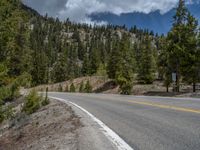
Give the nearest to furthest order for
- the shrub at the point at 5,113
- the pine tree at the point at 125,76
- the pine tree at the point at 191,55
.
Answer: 1. the shrub at the point at 5,113
2. the pine tree at the point at 191,55
3. the pine tree at the point at 125,76

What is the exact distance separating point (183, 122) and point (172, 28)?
32281 mm

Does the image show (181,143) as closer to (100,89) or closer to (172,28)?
(172,28)

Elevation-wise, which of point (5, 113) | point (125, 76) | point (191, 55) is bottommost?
point (5, 113)

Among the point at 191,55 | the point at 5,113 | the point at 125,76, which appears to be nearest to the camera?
the point at 5,113

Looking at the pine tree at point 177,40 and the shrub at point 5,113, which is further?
the pine tree at point 177,40

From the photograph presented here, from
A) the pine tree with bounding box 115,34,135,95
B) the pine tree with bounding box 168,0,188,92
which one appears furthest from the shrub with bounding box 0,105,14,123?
the pine tree with bounding box 115,34,135,95

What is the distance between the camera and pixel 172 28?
40000mm

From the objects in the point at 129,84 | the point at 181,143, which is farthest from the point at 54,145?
the point at 129,84


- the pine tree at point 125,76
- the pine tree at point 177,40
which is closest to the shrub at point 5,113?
the pine tree at point 177,40

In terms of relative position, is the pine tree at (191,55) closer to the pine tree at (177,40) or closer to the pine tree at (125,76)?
the pine tree at (177,40)

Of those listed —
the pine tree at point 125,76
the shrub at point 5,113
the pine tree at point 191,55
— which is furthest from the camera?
the pine tree at point 125,76

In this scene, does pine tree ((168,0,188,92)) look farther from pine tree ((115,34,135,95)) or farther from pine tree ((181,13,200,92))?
pine tree ((115,34,135,95))

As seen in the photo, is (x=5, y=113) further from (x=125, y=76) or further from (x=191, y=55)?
(x=125, y=76)

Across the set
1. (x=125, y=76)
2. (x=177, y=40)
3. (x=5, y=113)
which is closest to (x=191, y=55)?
(x=177, y=40)
